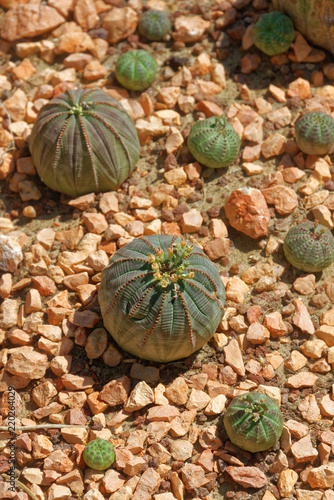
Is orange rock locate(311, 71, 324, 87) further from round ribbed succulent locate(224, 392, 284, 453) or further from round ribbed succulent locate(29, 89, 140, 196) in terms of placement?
round ribbed succulent locate(224, 392, 284, 453)

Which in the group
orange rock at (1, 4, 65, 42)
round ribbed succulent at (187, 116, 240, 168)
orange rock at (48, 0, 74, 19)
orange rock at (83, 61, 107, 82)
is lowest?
round ribbed succulent at (187, 116, 240, 168)

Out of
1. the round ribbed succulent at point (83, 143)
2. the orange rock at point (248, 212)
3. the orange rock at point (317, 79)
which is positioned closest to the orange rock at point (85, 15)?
the round ribbed succulent at point (83, 143)

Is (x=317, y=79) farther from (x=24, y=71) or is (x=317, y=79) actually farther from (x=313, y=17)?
(x=24, y=71)

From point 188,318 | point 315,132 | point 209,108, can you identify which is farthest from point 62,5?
point 188,318

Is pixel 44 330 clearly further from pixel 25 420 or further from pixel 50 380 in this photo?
pixel 25 420

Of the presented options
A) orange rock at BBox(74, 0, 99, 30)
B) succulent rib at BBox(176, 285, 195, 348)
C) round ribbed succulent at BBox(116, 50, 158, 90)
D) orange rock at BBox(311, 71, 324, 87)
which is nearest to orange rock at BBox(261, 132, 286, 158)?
orange rock at BBox(311, 71, 324, 87)

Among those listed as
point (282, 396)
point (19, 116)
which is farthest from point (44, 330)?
point (19, 116)
